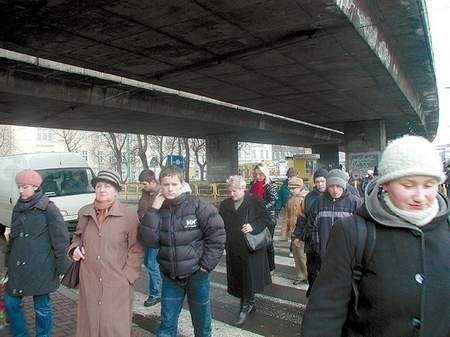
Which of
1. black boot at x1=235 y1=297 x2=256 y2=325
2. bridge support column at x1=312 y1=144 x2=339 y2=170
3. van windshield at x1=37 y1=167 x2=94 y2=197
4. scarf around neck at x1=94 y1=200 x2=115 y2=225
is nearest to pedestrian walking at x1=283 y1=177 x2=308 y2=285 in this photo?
black boot at x1=235 y1=297 x2=256 y2=325

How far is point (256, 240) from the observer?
516cm

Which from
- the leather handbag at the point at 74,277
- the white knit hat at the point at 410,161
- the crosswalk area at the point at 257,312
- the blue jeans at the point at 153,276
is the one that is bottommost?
the crosswalk area at the point at 257,312

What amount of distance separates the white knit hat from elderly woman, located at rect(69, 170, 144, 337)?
91.9 inches

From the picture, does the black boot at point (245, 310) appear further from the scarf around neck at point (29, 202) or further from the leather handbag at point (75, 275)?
the scarf around neck at point (29, 202)

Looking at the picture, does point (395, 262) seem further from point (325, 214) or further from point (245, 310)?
point (245, 310)

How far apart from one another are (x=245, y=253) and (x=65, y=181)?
9.17 metres

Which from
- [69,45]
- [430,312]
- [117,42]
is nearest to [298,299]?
[430,312]

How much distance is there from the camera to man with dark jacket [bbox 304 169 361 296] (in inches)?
191

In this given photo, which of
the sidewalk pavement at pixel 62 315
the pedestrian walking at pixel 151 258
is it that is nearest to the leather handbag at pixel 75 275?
the sidewalk pavement at pixel 62 315

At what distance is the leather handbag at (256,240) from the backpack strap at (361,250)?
3.27 m

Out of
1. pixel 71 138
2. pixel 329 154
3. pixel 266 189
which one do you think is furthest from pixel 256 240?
pixel 71 138

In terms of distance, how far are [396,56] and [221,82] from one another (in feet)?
17.0

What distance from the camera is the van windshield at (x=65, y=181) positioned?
40.5 ft

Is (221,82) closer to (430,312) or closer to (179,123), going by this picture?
(179,123)
